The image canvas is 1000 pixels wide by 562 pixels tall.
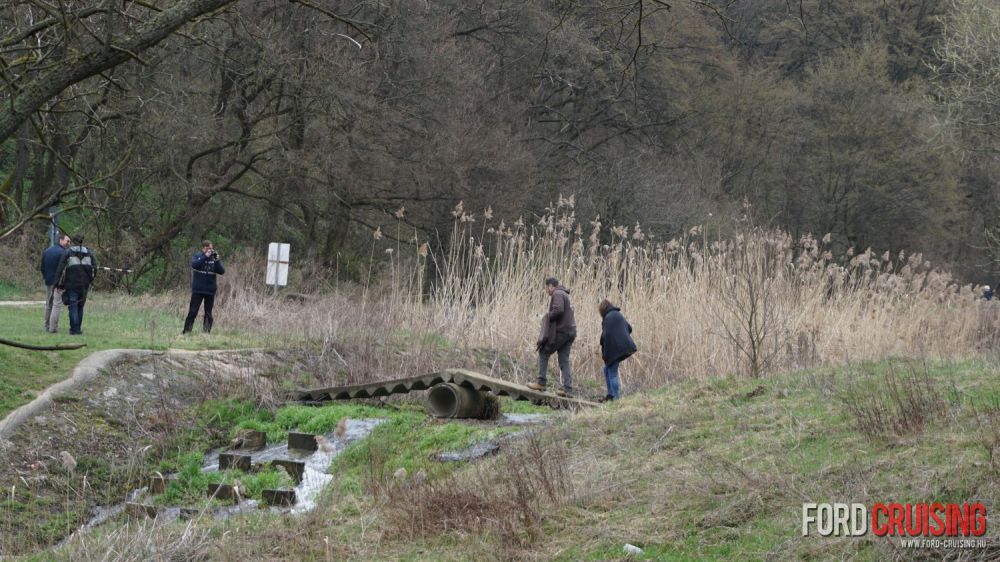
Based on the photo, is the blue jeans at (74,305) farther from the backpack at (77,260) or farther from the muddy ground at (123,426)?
the muddy ground at (123,426)

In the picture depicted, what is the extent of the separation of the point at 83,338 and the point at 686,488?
11139 mm

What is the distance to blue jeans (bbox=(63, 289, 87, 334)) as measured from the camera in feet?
54.8

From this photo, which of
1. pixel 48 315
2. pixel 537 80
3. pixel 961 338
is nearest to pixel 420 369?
pixel 48 315

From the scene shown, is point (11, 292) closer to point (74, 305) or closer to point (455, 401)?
point (74, 305)

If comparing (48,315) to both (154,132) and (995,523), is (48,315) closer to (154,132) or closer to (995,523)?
(154,132)

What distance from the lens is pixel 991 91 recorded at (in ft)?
77.0

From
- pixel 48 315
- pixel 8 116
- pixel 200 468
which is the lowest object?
pixel 200 468

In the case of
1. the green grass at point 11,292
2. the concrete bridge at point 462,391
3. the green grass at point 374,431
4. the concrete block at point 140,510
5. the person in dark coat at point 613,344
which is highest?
the person in dark coat at point 613,344

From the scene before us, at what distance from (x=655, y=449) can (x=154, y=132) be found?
61.3ft

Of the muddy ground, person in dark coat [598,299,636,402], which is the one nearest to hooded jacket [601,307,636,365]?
person in dark coat [598,299,636,402]

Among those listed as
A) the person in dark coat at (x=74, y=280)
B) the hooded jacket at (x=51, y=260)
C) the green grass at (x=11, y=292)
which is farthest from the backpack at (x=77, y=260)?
the green grass at (x=11, y=292)

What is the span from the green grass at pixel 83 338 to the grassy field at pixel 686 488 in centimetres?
429

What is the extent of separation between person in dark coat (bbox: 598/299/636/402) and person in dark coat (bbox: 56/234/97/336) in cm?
775

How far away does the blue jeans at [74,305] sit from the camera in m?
16.7
